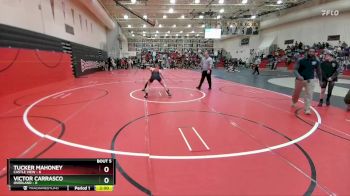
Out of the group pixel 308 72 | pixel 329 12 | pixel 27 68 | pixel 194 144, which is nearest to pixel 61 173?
pixel 194 144

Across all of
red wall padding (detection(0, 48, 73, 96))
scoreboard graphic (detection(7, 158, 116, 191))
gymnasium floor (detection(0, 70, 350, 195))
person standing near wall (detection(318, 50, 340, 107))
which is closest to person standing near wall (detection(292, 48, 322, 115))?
gymnasium floor (detection(0, 70, 350, 195))

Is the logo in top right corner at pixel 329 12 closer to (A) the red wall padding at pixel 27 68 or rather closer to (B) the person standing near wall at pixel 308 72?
(B) the person standing near wall at pixel 308 72

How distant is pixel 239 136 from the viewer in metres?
4.02

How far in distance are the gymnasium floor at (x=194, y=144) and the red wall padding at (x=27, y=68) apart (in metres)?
1.92

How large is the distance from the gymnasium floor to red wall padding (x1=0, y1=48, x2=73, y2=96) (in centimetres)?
192

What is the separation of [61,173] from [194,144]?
7.53 ft

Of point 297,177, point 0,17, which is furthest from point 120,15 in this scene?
point 297,177

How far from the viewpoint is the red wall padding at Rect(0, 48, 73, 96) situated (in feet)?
25.4

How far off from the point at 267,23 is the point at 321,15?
834 centimetres

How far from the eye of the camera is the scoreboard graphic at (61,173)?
5.44ft

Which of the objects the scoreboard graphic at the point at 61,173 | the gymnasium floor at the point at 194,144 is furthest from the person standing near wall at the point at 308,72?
the scoreboard graphic at the point at 61,173

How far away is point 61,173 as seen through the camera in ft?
5.49

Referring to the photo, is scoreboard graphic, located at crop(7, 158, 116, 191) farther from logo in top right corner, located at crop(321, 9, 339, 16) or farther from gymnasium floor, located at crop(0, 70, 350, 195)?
logo in top right corner, located at crop(321, 9, 339, 16)

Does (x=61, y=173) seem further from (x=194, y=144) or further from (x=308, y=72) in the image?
(x=308, y=72)
